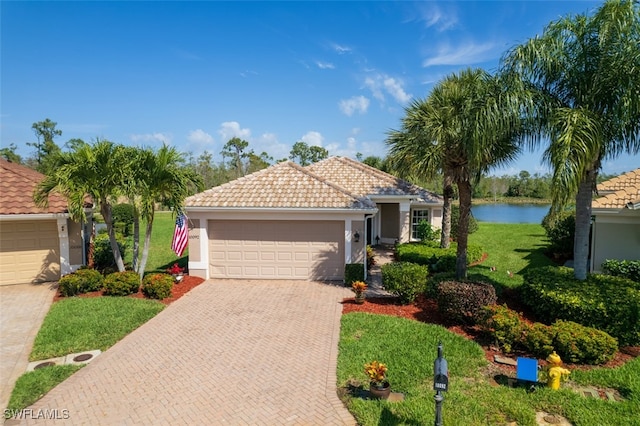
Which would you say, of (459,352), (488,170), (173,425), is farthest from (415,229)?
(173,425)

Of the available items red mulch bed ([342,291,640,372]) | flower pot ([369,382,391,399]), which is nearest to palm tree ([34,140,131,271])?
red mulch bed ([342,291,640,372])

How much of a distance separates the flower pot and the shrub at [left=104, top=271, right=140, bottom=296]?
909cm

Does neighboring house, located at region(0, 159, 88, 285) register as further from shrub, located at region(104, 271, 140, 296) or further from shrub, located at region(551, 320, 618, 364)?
shrub, located at region(551, 320, 618, 364)

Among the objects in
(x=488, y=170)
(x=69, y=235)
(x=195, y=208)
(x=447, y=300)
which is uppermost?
(x=488, y=170)

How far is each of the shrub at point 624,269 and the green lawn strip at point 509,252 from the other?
269cm

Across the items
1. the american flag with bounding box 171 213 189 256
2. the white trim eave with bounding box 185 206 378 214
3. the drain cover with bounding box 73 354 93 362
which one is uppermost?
the white trim eave with bounding box 185 206 378 214

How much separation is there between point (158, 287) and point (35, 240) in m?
5.65

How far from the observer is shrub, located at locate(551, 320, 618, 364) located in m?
6.84

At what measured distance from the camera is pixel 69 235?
42.5 ft

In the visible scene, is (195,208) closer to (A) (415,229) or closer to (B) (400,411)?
(B) (400,411)

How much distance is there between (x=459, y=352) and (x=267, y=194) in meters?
8.87

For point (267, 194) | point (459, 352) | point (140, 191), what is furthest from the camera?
point (267, 194)

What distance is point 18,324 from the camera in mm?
9352

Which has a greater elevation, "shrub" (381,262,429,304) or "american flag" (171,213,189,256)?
"american flag" (171,213,189,256)
